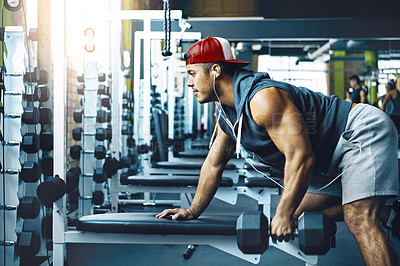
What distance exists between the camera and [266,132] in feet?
5.97

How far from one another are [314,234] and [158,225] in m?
0.73

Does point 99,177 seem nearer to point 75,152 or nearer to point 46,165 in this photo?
point 75,152

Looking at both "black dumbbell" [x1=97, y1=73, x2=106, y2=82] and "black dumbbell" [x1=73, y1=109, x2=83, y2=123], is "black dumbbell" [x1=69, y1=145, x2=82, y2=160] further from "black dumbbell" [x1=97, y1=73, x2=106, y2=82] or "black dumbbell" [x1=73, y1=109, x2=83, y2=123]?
"black dumbbell" [x1=97, y1=73, x2=106, y2=82]

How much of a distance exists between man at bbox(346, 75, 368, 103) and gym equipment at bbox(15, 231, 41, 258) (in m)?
6.18

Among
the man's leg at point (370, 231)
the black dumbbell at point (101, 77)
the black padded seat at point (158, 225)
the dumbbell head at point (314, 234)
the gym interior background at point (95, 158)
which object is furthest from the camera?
the black dumbbell at point (101, 77)

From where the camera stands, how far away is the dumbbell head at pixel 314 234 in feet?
4.90

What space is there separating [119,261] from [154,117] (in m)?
2.36

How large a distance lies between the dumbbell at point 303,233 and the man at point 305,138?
97 millimetres

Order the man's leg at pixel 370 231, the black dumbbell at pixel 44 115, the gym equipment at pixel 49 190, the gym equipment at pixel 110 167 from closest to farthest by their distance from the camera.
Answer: the man's leg at pixel 370 231
the gym equipment at pixel 49 190
the black dumbbell at pixel 44 115
the gym equipment at pixel 110 167

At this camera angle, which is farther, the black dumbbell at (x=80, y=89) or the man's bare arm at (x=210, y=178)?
the black dumbbell at (x=80, y=89)

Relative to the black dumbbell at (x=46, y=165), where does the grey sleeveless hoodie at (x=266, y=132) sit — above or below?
above

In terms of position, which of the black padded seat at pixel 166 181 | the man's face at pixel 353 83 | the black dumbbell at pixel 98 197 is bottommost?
the black dumbbell at pixel 98 197

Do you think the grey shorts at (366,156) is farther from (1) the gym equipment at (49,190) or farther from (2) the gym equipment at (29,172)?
(2) the gym equipment at (29,172)

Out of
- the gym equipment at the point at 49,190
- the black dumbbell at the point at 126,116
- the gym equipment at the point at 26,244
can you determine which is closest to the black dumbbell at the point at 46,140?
the gym equipment at the point at 26,244
